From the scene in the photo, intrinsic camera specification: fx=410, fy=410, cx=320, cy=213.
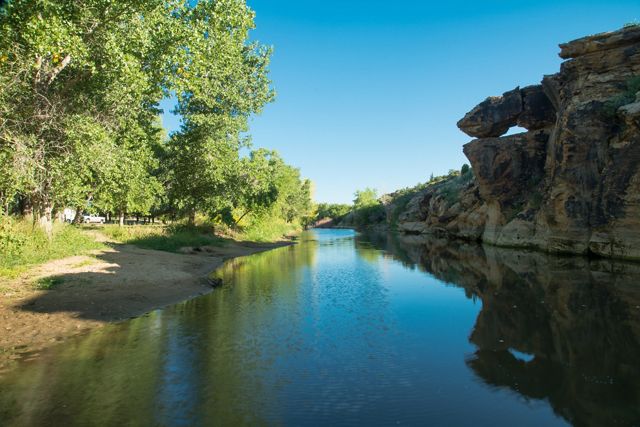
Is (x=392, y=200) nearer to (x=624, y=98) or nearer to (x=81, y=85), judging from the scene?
(x=624, y=98)

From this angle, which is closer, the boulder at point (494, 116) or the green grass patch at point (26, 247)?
the green grass patch at point (26, 247)

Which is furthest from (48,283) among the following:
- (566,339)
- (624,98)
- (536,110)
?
(536,110)

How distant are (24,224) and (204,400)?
18234mm

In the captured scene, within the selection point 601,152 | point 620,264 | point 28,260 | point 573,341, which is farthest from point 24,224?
point 601,152

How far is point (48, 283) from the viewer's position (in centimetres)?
1516

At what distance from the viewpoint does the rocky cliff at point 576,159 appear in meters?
27.9

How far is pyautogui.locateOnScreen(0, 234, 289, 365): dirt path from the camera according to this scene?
1127cm

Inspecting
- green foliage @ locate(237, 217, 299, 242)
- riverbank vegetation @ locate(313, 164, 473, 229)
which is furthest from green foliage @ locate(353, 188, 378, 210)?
green foliage @ locate(237, 217, 299, 242)

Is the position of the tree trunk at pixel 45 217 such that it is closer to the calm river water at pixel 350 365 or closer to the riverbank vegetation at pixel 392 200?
the calm river water at pixel 350 365

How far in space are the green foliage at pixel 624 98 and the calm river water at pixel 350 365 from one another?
17444 mm

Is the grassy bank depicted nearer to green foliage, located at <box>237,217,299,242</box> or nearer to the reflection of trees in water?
the reflection of trees in water

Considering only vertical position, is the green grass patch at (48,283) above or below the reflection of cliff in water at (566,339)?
above

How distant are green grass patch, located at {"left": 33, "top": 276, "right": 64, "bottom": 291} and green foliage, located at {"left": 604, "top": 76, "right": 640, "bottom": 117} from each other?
35122 mm

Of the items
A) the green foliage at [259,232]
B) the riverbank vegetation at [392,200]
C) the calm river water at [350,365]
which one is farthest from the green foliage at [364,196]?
the calm river water at [350,365]
